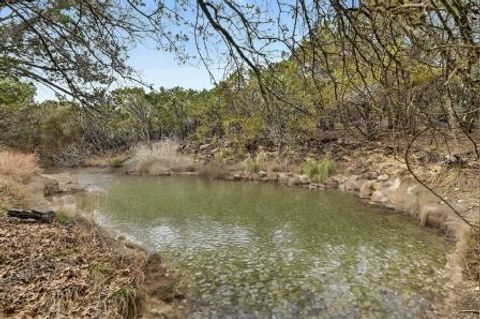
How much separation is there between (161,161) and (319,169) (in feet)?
30.3

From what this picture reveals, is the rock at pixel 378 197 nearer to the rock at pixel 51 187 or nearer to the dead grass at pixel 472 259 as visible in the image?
the dead grass at pixel 472 259

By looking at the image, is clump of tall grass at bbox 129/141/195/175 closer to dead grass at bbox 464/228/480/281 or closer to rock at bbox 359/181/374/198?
rock at bbox 359/181/374/198

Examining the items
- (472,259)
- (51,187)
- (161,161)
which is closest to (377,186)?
(472,259)

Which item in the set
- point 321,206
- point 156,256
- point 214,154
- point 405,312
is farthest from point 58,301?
point 214,154

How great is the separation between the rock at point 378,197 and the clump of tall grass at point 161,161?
10.1m

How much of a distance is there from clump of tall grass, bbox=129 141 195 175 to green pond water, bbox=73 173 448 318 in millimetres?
7015

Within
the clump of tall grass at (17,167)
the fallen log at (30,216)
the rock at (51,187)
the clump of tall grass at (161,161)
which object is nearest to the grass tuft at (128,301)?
the fallen log at (30,216)

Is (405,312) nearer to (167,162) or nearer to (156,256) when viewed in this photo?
(156,256)

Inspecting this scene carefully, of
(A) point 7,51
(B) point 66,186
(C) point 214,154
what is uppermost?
(A) point 7,51

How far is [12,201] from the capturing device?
329 inches

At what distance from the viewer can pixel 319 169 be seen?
15.0 meters

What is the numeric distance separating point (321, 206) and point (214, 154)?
33.6ft

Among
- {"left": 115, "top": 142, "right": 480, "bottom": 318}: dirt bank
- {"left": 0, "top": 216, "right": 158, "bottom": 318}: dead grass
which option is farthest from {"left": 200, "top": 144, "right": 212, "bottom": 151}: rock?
{"left": 0, "top": 216, "right": 158, "bottom": 318}: dead grass

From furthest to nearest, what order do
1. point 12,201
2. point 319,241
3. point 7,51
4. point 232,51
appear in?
point 12,201 < point 319,241 < point 7,51 < point 232,51
